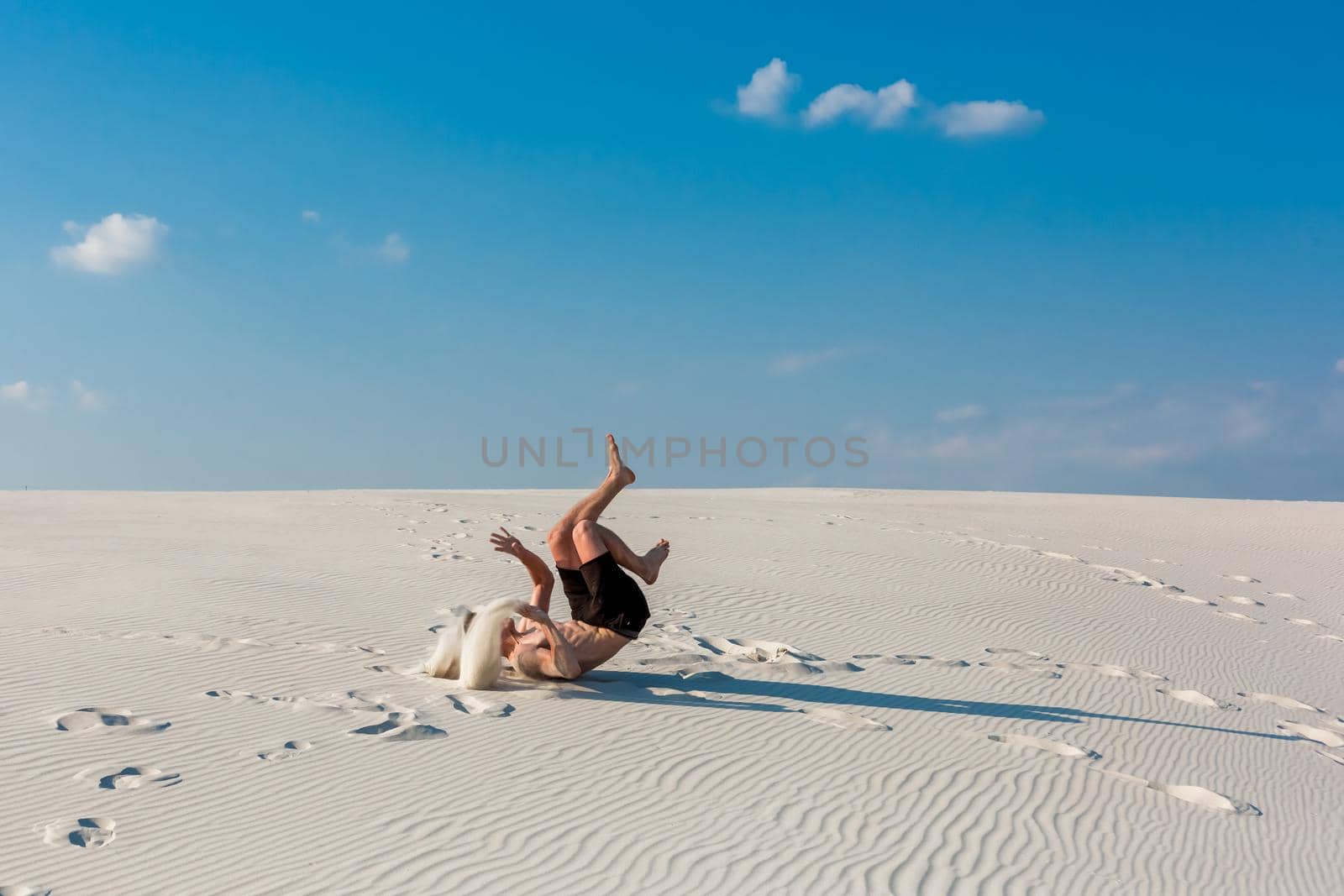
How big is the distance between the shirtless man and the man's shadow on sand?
0.97 ft

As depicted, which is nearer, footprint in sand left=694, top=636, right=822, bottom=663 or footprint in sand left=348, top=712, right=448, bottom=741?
footprint in sand left=348, top=712, right=448, bottom=741

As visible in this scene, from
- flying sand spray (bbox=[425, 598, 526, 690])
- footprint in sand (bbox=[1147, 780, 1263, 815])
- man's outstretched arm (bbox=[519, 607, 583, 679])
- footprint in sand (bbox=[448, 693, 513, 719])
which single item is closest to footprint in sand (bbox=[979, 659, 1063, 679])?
footprint in sand (bbox=[1147, 780, 1263, 815])

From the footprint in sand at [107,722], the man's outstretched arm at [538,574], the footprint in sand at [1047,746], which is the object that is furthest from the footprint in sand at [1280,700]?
the footprint in sand at [107,722]

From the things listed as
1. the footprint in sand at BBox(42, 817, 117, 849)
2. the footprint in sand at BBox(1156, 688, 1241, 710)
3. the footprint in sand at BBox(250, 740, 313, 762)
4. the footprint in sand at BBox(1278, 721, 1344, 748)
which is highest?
the footprint in sand at BBox(250, 740, 313, 762)

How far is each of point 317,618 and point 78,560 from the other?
4581 mm

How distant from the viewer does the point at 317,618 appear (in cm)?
918

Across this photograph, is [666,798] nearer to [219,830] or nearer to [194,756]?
[219,830]

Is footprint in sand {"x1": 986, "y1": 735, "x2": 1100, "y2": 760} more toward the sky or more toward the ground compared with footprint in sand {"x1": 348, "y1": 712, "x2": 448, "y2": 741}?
more toward the ground

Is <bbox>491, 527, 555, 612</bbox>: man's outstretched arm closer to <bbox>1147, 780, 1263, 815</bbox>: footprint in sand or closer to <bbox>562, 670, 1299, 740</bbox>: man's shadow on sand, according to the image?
<bbox>562, 670, 1299, 740</bbox>: man's shadow on sand

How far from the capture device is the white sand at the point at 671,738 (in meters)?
4.38

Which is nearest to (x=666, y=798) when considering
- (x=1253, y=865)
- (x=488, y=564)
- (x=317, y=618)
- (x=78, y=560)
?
(x=1253, y=865)

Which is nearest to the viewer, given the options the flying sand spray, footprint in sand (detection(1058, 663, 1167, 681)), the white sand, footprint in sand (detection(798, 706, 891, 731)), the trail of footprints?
the white sand

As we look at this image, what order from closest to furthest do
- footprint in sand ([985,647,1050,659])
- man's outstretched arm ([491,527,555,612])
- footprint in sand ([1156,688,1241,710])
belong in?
man's outstretched arm ([491,527,555,612]) < footprint in sand ([1156,688,1241,710]) < footprint in sand ([985,647,1050,659])

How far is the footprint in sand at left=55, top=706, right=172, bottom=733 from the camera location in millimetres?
5641
